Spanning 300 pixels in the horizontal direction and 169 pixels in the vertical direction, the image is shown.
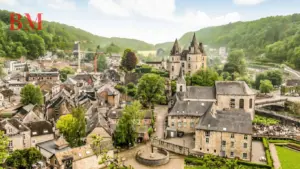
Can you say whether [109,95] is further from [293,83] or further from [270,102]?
[293,83]

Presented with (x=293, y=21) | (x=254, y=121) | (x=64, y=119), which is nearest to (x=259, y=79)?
(x=254, y=121)

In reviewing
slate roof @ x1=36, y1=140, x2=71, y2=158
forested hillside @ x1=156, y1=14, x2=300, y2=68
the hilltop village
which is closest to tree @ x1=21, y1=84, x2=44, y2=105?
the hilltop village

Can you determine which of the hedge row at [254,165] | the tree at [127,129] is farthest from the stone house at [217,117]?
the tree at [127,129]

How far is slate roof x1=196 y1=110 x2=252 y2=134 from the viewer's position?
4112 cm

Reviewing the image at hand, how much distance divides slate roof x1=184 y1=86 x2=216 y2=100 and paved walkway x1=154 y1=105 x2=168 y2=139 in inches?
263

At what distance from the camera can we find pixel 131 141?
45.5m

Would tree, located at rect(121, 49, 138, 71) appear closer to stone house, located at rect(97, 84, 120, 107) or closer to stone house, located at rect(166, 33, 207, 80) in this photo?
stone house, located at rect(166, 33, 207, 80)

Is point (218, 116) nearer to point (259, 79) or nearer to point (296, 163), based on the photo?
point (296, 163)

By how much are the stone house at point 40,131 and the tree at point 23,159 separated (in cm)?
832

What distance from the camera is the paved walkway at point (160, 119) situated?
5041 centimetres

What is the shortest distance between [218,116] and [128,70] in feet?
182

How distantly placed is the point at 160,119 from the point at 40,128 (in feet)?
72.4

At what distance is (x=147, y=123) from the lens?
2084 inches

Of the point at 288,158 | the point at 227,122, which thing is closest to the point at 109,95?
the point at 227,122
